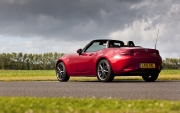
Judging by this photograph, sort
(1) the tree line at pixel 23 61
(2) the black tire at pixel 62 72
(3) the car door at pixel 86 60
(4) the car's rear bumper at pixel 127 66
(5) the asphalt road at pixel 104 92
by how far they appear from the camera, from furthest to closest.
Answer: (1) the tree line at pixel 23 61
(2) the black tire at pixel 62 72
(3) the car door at pixel 86 60
(4) the car's rear bumper at pixel 127 66
(5) the asphalt road at pixel 104 92

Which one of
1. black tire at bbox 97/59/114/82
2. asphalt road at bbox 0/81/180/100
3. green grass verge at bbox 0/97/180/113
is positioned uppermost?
black tire at bbox 97/59/114/82

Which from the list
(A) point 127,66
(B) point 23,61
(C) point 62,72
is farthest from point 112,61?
(B) point 23,61

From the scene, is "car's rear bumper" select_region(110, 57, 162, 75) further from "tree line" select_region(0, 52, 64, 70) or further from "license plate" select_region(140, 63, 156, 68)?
"tree line" select_region(0, 52, 64, 70)

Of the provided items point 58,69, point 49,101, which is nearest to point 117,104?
point 49,101

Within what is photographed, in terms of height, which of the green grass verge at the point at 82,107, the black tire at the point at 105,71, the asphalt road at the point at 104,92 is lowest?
the asphalt road at the point at 104,92

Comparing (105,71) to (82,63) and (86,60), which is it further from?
(82,63)

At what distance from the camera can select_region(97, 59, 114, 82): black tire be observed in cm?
1258

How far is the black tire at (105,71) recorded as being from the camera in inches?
495

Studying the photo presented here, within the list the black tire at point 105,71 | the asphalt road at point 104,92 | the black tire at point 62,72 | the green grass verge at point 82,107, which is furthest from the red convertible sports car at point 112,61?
the green grass verge at point 82,107

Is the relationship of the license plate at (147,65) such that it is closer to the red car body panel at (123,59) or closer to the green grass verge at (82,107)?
the red car body panel at (123,59)

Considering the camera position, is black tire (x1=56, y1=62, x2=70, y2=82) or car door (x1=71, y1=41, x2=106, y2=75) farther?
black tire (x1=56, y1=62, x2=70, y2=82)

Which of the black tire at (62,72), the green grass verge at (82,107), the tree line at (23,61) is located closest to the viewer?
the green grass verge at (82,107)

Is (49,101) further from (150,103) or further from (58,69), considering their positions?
(58,69)

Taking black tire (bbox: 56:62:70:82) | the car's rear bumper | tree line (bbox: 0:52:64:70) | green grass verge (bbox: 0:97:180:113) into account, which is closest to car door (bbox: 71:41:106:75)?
black tire (bbox: 56:62:70:82)
